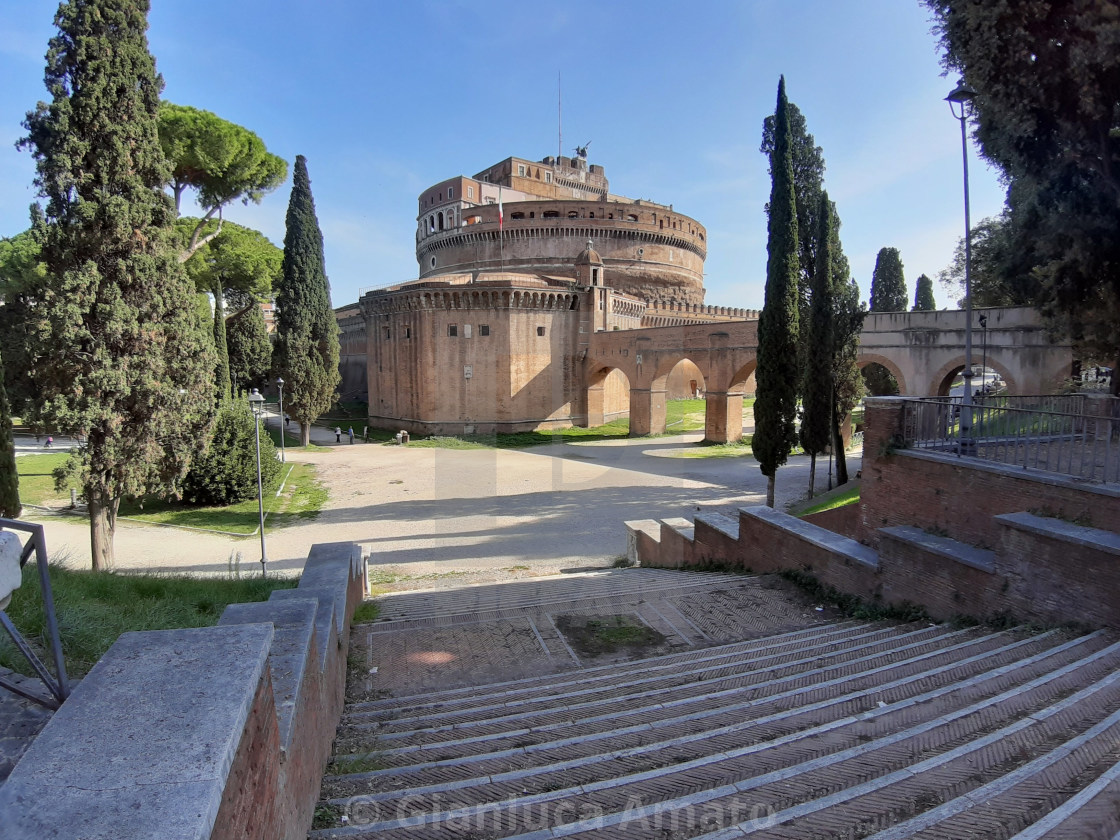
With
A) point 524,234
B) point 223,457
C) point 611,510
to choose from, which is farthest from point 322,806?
point 524,234

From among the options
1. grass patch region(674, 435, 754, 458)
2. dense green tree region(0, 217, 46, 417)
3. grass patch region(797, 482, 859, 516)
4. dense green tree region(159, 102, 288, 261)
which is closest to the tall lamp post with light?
grass patch region(797, 482, 859, 516)

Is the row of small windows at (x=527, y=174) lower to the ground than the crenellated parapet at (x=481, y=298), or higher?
higher

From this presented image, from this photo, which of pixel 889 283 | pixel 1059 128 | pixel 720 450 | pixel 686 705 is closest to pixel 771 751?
pixel 686 705

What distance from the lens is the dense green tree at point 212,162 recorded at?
61.3 ft

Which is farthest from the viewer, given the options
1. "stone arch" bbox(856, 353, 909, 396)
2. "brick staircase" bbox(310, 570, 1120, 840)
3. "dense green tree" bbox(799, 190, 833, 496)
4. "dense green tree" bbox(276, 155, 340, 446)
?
"dense green tree" bbox(276, 155, 340, 446)

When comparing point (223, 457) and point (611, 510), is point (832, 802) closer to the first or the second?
point (611, 510)

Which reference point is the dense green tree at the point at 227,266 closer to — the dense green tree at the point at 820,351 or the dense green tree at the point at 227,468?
the dense green tree at the point at 227,468

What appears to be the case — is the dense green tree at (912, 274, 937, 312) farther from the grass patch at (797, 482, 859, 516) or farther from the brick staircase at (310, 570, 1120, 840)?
the brick staircase at (310, 570, 1120, 840)

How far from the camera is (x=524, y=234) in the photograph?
147ft

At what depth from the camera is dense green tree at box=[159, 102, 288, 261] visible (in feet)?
61.3

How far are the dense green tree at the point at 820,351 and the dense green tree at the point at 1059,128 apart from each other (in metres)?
4.64

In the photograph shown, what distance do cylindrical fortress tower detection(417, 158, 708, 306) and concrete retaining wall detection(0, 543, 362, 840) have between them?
40.3 meters

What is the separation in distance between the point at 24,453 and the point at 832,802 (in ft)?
107

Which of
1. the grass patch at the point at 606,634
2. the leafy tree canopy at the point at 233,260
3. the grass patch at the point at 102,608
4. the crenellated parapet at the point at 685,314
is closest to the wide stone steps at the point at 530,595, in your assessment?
the grass patch at the point at 606,634
